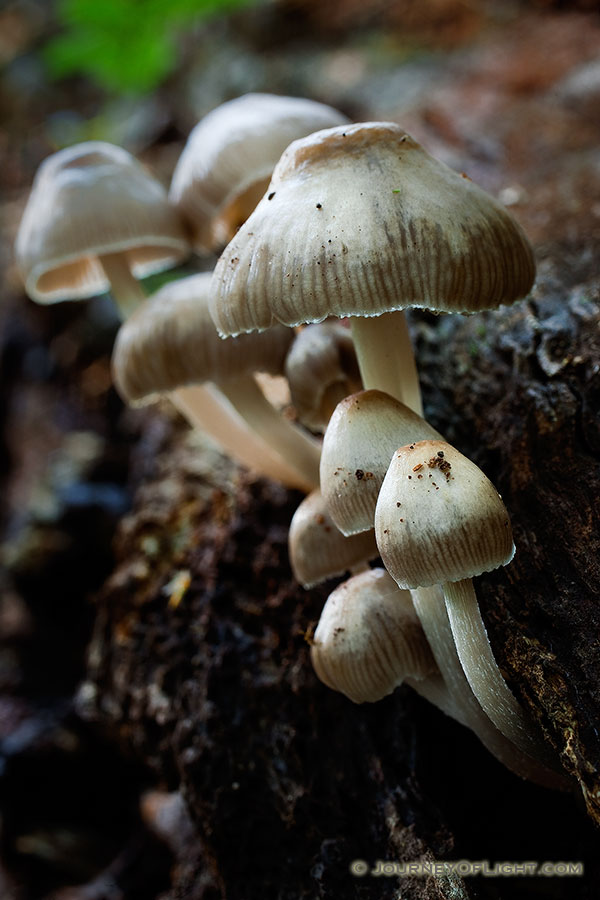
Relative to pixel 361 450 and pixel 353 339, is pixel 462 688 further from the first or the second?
pixel 353 339

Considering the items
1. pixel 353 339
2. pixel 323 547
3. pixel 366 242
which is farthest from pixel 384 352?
pixel 323 547

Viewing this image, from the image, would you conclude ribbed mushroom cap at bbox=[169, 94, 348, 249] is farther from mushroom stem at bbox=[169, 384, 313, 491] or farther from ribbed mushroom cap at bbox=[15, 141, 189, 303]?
mushroom stem at bbox=[169, 384, 313, 491]

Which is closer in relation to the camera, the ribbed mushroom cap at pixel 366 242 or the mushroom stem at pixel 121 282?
the ribbed mushroom cap at pixel 366 242

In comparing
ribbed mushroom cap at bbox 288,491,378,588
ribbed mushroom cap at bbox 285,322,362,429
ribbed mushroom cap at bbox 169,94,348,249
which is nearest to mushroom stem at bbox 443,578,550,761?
ribbed mushroom cap at bbox 288,491,378,588

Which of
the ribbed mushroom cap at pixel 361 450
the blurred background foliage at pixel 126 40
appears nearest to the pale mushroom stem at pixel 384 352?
the ribbed mushroom cap at pixel 361 450

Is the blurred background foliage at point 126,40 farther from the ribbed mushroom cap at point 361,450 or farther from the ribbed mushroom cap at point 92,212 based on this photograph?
the ribbed mushroom cap at point 361,450

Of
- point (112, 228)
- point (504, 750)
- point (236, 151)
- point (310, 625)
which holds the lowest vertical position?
point (504, 750)
